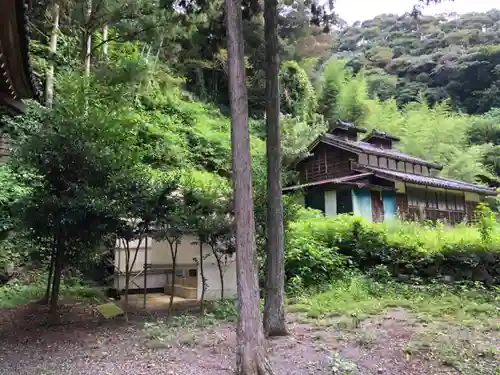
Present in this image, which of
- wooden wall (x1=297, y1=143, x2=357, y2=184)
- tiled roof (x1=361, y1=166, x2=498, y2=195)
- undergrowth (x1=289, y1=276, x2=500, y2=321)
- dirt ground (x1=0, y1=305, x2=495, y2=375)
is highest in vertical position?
wooden wall (x1=297, y1=143, x2=357, y2=184)

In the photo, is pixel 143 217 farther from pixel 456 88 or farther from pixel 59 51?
pixel 456 88

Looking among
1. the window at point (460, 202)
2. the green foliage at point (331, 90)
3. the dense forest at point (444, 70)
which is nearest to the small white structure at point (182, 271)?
the window at point (460, 202)

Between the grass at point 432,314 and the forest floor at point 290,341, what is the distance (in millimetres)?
18

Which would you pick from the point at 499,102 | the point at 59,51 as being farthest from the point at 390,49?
the point at 59,51

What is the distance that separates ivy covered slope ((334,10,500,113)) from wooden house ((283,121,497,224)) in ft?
59.1

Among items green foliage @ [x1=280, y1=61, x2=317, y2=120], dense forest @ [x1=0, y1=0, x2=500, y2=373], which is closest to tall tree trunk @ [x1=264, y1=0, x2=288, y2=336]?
dense forest @ [x1=0, y1=0, x2=500, y2=373]

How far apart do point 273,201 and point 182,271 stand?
179 inches

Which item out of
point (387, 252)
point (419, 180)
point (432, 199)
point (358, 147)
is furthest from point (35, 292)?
point (432, 199)

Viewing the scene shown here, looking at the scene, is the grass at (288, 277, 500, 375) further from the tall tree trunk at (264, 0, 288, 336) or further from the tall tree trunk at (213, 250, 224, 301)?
the tall tree trunk at (213, 250, 224, 301)

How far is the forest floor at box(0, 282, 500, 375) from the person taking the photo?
448 centimetres

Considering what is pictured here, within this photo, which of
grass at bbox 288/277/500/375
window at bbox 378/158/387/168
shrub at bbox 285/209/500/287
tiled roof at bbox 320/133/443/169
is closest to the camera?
grass at bbox 288/277/500/375

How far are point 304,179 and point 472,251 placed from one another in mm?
10702

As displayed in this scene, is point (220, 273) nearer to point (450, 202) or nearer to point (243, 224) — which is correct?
point (243, 224)

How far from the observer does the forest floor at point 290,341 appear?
448 cm
